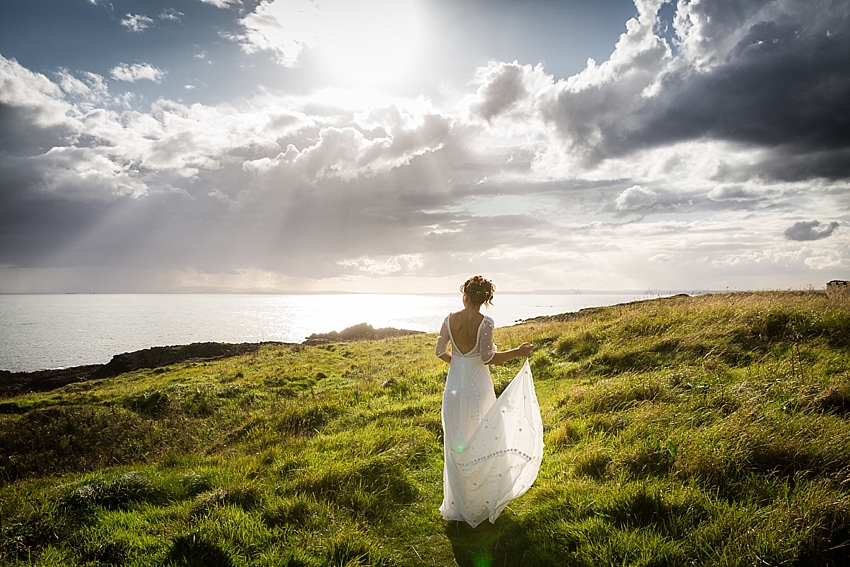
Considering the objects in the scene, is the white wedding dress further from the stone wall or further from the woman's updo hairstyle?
the stone wall

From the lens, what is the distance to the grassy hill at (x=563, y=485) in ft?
16.6

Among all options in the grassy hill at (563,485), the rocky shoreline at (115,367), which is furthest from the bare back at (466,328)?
the rocky shoreline at (115,367)

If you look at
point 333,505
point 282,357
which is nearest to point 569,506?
point 333,505

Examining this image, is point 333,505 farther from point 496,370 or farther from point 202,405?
point 202,405

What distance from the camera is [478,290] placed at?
661 cm

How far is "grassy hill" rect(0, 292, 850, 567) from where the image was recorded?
5.07 metres

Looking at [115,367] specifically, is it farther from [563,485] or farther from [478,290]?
[563,485]

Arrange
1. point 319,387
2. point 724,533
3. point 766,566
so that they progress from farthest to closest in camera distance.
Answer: point 319,387, point 724,533, point 766,566

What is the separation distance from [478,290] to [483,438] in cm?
224

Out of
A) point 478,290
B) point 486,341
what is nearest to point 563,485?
point 486,341

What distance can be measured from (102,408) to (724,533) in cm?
2143

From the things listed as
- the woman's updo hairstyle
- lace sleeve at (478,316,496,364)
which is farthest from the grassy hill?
the woman's updo hairstyle

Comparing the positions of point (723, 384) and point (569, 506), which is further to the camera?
point (723, 384)

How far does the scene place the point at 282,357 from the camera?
1331 inches
